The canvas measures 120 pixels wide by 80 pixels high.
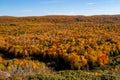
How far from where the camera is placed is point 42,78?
1395 cm

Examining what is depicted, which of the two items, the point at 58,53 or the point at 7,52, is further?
the point at 7,52

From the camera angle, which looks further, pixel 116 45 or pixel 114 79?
pixel 116 45

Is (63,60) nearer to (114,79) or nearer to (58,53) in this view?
(58,53)

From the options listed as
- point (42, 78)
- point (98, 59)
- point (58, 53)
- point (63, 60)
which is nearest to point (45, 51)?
point (58, 53)

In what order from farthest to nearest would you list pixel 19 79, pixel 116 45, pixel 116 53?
pixel 116 45 < pixel 116 53 < pixel 19 79

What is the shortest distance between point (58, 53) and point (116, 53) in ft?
30.4

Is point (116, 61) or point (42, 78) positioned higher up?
point (42, 78)

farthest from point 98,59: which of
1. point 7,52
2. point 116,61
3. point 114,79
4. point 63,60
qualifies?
point 114,79

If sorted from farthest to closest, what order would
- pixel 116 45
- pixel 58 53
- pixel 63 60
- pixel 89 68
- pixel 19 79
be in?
pixel 116 45 → pixel 58 53 → pixel 63 60 → pixel 89 68 → pixel 19 79

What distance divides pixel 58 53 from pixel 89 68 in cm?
617

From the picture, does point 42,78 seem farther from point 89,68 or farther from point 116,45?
point 116,45

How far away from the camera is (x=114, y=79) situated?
14484mm

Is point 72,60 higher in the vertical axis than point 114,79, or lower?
lower

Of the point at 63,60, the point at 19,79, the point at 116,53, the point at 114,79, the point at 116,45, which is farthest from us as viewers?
the point at 116,45
